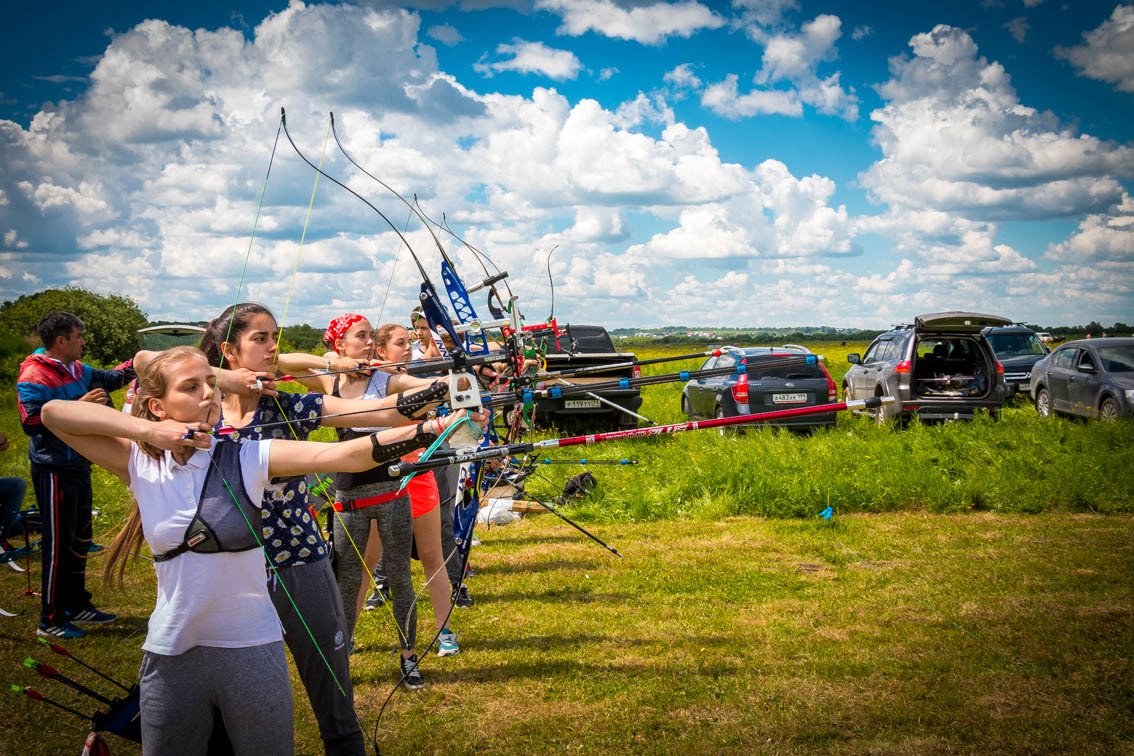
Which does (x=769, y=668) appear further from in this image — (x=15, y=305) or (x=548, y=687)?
(x=15, y=305)

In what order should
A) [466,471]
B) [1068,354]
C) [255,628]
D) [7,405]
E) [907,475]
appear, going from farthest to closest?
[7,405] < [1068,354] < [907,475] < [466,471] < [255,628]

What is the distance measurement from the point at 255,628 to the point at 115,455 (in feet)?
2.36

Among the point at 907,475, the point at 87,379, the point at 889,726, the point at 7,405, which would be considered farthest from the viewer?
the point at 7,405

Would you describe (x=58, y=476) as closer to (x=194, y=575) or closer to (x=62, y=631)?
(x=62, y=631)

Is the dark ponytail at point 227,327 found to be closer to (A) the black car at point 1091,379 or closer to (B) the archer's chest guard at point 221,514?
(B) the archer's chest guard at point 221,514

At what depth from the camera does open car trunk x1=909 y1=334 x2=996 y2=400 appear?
11.6m

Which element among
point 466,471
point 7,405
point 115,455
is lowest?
point 7,405

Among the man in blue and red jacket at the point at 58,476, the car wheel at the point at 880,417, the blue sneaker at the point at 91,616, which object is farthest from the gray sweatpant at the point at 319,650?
the car wheel at the point at 880,417

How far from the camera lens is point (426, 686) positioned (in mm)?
A: 4328

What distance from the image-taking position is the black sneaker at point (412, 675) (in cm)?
418

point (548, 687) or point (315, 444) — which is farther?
point (548, 687)

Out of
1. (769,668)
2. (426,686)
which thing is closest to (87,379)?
(426,686)

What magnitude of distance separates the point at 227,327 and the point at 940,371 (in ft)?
40.6

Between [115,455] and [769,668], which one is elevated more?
[115,455]
